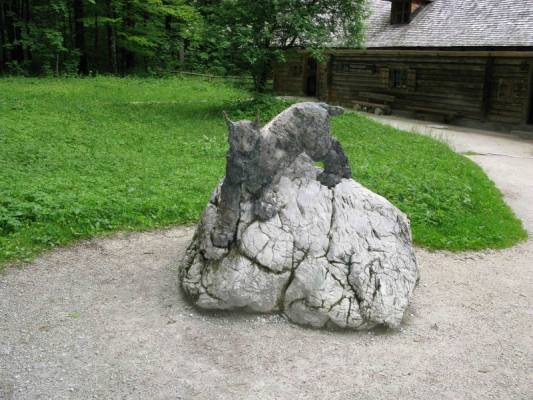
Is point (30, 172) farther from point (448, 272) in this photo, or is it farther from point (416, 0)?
point (416, 0)

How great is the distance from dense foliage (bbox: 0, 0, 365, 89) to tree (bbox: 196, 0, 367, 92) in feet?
0.11

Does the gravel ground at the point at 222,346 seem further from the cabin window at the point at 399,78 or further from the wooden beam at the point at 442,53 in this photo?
the cabin window at the point at 399,78

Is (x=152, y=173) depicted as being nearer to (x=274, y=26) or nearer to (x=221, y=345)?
(x=221, y=345)

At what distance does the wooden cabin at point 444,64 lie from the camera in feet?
66.7

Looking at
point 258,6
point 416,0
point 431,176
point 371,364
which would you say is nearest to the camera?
point 371,364

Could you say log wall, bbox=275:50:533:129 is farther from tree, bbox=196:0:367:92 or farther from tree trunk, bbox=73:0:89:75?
tree trunk, bbox=73:0:89:75

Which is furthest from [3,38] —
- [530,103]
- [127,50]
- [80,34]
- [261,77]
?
[530,103]

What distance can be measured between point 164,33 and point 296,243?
114 feet

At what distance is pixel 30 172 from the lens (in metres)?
11.0

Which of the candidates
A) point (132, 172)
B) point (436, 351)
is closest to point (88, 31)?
point (132, 172)

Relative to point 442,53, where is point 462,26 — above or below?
above

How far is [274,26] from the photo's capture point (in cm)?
1903

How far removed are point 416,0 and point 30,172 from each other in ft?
63.7

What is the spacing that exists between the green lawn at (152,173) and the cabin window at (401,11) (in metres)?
7.15
